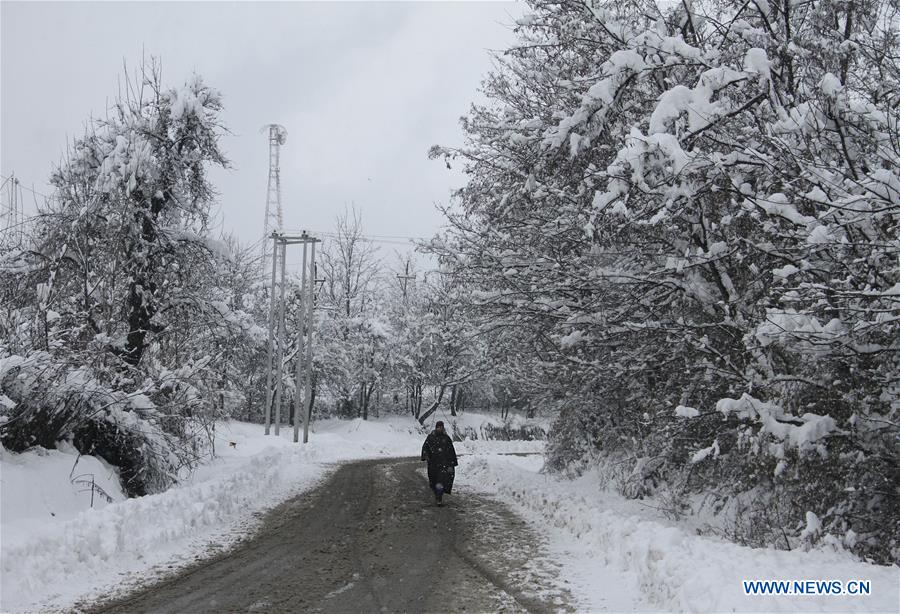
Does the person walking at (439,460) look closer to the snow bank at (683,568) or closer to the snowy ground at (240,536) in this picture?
the snowy ground at (240,536)

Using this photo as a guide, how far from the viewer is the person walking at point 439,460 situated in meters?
13.3

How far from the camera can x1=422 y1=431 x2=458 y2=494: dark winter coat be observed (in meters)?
13.4

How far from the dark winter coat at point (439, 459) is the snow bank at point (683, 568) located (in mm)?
3539

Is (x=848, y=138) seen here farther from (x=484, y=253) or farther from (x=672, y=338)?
(x=484, y=253)

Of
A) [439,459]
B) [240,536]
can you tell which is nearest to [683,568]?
[240,536]

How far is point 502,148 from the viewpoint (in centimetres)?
1084

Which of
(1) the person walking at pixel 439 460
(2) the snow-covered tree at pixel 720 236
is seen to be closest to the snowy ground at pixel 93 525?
(1) the person walking at pixel 439 460

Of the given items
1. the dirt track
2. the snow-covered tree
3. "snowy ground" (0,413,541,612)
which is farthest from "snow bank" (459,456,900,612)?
"snowy ground" (0,413,541,612)

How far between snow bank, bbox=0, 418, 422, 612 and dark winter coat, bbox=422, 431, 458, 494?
126 inches

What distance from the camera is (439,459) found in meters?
13.6

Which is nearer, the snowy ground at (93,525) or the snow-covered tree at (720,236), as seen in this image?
the snow-covered tree at (720,236)

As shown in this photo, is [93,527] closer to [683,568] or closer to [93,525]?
[93,525]

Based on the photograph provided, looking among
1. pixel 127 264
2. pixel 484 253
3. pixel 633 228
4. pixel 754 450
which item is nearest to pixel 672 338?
pixel 633 228

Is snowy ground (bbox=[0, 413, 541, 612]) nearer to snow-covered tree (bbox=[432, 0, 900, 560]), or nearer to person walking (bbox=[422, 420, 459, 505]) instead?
person walking (bbox=[422, 420, 459, 505])
